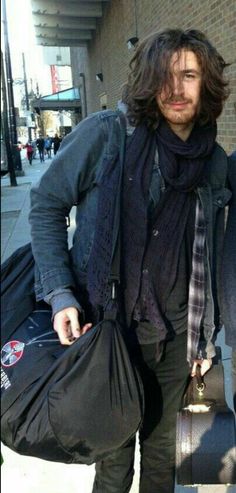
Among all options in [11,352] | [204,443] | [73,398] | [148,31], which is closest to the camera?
[73,398]

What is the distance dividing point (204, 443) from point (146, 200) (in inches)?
31.0

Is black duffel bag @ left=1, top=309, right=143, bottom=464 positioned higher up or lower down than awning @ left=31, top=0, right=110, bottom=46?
lower down

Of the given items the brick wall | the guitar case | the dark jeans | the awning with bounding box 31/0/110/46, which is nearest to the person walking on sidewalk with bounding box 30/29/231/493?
the dark jeans

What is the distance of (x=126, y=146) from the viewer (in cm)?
151

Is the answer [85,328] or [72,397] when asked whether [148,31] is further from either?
[72,397]

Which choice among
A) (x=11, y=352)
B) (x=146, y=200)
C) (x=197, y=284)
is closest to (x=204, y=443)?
(x=197, y=284)

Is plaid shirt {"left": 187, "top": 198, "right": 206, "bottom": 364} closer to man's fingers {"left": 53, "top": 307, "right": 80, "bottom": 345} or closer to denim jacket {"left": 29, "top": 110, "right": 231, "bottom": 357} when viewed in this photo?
denim jacket {"left": 29, "top": 110, "right": 231, "bottom": 357}

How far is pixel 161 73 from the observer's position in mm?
1456

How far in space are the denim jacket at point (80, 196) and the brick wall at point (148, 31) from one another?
2676 mm

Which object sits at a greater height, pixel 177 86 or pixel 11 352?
pixel 177 86

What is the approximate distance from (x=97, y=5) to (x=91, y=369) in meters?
14.5

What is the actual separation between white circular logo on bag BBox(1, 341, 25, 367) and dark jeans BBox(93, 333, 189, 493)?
1.34 feet

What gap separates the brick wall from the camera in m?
5.32

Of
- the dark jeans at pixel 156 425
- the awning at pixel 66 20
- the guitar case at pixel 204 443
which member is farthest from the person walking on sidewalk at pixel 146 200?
the awning at pixel 66 20
